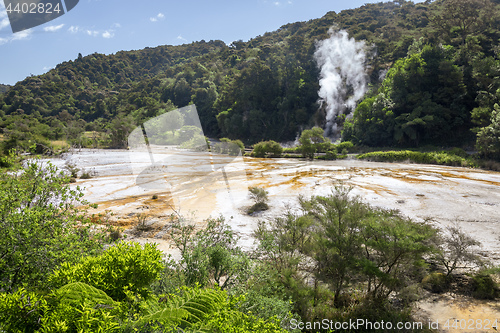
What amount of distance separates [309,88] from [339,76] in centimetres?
519

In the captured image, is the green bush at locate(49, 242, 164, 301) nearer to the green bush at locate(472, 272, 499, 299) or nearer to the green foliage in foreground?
the green bush at locate(472, 272, 499, 299)

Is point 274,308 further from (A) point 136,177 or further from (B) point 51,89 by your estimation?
(B) point 51,89

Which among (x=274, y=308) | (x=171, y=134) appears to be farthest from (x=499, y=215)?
(x=171, y=134)

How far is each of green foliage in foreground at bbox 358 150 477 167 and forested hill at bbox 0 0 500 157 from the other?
2.77 m

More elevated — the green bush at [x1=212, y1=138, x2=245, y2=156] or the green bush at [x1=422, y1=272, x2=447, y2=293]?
the green bush at [x1=212, y1=138, x2=245, y2=156]

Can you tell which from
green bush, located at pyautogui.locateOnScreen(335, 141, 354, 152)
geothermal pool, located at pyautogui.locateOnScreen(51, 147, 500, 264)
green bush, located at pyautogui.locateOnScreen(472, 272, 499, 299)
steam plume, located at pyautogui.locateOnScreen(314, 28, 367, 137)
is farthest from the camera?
steam plume, located at pyautogui.locateOnScreen(314, 28, 367, 137)

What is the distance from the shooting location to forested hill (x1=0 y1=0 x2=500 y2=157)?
91.2 ft

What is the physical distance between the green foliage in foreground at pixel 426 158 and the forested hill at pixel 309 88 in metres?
2.77

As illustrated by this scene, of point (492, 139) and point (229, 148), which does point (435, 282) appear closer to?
point (492, 139)

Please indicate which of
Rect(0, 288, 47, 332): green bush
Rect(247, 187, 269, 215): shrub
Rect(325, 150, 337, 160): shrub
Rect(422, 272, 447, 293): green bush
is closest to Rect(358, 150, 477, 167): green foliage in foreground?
Rect(325, 150, 337, 160): shrub

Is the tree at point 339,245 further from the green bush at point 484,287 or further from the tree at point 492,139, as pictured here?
the tree at point 492,139

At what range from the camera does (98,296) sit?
1924 millimetres

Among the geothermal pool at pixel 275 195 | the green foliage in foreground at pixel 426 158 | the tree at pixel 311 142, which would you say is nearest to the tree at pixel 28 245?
the geothermal pool at pixel 275 195

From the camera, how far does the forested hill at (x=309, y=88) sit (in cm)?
2781
